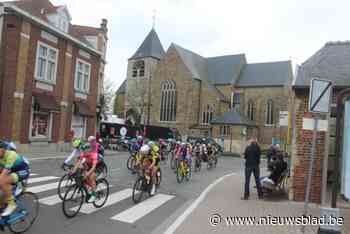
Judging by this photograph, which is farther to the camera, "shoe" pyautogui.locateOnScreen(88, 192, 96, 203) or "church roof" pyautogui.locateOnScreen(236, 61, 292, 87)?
"church roof" pyautogui.locateOnScreen(236, 61, 292, 87)

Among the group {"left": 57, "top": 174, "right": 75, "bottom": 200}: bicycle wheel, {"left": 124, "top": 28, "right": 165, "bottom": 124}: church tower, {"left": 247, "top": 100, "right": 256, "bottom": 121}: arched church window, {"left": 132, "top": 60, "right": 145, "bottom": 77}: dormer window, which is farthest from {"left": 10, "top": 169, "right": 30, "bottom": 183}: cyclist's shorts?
{"left": 132, "top": 60, "right": 145, "bottom": 77}: dormer window

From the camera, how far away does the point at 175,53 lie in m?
54.0

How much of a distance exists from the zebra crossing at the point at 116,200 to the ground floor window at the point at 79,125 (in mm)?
13589

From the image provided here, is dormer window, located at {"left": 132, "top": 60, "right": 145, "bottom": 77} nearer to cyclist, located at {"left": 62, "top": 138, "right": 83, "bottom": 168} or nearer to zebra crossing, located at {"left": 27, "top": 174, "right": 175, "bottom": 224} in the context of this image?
zebra crossing, located at {"left": 27, "top": 174, "right": 175, "bottom": 224}

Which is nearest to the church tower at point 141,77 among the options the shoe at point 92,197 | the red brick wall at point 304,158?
the red brick wall at point 304,158

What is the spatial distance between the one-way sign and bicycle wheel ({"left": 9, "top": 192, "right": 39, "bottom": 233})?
5.46 metres

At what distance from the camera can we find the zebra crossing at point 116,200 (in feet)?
24.3

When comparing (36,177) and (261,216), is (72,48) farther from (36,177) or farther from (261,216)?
(261,216)

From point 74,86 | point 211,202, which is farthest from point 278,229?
point 74,86

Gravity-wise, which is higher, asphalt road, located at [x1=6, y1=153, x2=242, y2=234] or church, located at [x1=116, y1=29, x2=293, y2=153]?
church, located at [x1=116, y1=29, x2=293, y2=153]

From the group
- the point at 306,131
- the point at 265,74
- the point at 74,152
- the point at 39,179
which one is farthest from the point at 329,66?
the point at 265,74

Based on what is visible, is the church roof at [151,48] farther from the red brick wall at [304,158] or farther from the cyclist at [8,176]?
the cyclist at [8,176]

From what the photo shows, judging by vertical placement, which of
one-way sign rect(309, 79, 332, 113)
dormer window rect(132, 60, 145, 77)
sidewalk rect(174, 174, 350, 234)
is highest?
dormer window rect(132, 60, 145, 77)

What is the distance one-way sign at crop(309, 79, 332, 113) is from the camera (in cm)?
618
